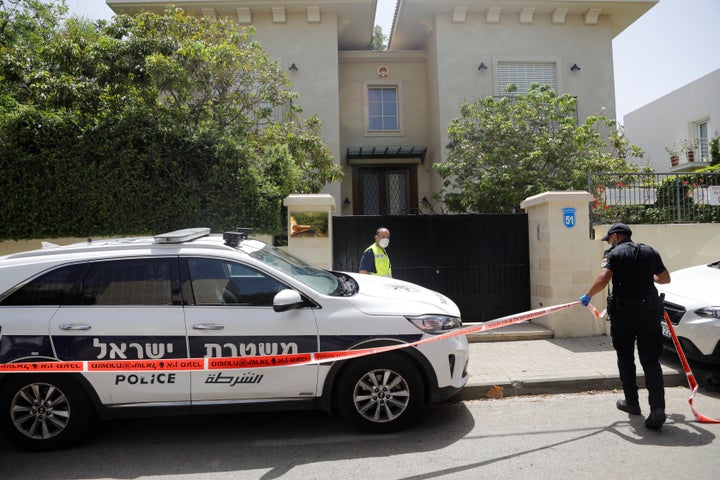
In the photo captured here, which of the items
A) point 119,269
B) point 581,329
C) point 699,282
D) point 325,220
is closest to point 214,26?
point 325,220

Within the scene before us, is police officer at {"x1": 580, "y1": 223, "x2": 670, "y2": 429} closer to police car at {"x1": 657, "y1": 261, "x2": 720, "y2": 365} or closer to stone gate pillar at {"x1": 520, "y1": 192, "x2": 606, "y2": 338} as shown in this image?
police car at {"x1": 657, "y1": 261, "x2": 720, "y2": 365}

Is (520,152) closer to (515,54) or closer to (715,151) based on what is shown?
(515,54)

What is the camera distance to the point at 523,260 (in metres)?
9.00

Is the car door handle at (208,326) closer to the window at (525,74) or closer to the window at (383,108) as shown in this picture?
the window at (383,108)

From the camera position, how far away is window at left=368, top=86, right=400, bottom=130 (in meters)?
15.8

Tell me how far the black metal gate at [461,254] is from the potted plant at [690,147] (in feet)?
42.4

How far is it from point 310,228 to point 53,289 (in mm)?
4156

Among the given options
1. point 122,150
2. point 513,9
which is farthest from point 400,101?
point 122,150

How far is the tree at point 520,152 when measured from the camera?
1142cm

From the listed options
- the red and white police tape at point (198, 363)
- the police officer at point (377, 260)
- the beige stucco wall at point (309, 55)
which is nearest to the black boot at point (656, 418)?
the red and white police tape at point (198, 363)

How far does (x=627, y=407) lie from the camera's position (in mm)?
4973

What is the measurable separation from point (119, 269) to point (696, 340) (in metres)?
6.08

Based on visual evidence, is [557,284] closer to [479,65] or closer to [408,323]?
[408,323]

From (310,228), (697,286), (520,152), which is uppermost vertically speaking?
(520,152)
